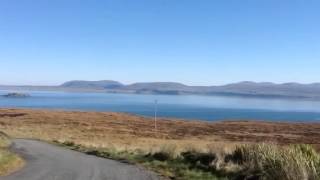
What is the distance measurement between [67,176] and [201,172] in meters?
4.85

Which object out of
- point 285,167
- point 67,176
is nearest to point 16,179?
point 67,176

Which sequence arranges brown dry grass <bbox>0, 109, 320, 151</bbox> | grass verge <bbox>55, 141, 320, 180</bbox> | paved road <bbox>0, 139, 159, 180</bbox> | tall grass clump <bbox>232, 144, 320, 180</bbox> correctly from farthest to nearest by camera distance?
1. brown dry grass <bbox>0, 109, 320, 151</bbox>
2. paved road <bbox>0, 139, 159, 180</bbox>
3. grass verge <bbox>55, 141, 320, 180</bbox>
4. tall grass clump <bbox>232, 144, 320, 180</bbox>

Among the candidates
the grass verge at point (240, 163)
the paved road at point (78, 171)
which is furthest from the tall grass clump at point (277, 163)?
the paved road at point (78, 171)

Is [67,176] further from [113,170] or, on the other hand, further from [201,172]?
[201,172]

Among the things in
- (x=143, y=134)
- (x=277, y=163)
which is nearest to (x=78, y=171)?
(x=277, y=163)

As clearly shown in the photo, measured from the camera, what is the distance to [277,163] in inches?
587

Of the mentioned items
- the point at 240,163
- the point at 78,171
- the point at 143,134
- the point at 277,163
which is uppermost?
the point at 277,163

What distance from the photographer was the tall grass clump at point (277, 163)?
13398 millimetres

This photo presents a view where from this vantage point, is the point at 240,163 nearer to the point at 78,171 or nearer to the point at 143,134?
the point at 78,171

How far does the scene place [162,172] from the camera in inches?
760

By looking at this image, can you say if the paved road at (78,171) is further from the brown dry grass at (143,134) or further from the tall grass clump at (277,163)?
the brown dry grass at (143,134)

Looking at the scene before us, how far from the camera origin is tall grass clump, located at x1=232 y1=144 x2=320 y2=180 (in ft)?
44.0

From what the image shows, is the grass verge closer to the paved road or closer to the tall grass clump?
the tall grass clump

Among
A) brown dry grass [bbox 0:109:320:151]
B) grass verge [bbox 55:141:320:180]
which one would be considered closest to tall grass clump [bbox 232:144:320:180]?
A: grass verge [bbox 55:141:320:180]
